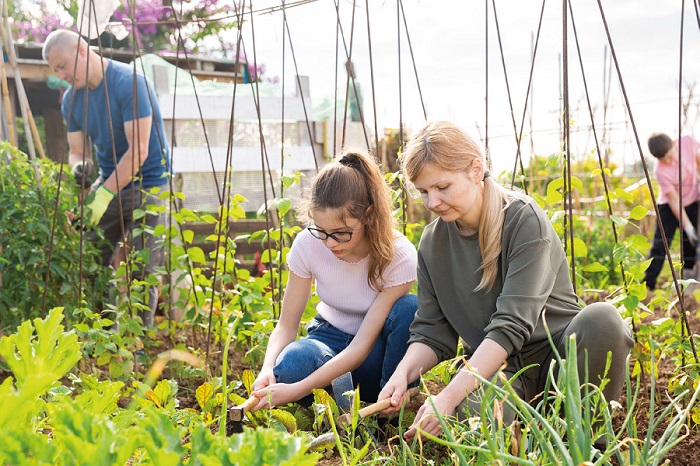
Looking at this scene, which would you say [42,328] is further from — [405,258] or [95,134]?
[95,134]

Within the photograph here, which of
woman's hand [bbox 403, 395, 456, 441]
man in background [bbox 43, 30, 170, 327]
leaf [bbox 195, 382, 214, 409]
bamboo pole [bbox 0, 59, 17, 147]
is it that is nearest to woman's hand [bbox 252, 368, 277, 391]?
leaf [bbox 195, 382, 214, 409]

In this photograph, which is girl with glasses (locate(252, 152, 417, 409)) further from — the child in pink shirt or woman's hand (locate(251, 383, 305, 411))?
the child in pink shirt

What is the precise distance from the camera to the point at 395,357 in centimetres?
224

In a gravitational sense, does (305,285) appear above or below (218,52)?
below

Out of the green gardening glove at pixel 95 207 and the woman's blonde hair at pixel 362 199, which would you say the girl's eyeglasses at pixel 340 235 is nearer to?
the woman's blonde hair at pixel 362 199

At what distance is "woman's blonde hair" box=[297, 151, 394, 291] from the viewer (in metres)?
2.11

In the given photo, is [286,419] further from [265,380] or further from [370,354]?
[370,354]

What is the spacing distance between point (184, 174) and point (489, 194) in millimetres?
3194

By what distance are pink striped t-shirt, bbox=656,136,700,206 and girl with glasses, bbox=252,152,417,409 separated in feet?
10.3

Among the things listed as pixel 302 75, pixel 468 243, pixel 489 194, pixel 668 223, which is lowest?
pixel 668 223

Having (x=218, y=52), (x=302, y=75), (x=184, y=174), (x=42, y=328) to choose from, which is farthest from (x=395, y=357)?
(x=218, y=52)

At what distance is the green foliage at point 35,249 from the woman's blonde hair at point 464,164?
1.62 meters

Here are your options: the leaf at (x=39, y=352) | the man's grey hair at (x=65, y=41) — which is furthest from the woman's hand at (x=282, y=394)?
the man's grey hair at (x=65, y=41)

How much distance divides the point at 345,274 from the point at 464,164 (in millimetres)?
603
